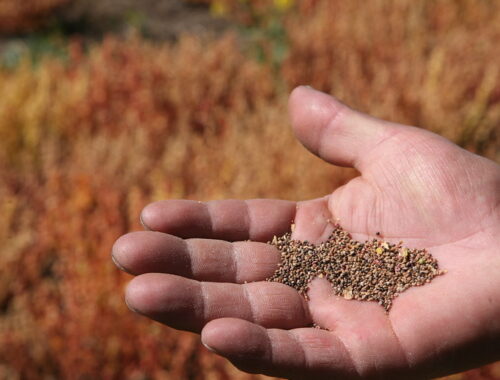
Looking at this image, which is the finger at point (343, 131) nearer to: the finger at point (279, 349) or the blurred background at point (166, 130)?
the blurred background at point (166, 130)

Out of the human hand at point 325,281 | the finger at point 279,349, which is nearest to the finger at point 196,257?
the human hand at point 325,281

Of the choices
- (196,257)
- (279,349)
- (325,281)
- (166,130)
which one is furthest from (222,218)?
(166,130)

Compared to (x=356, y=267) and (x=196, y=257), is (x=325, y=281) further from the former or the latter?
(x=196, y=257)

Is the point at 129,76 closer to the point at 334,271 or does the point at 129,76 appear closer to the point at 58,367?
the point at 58,367

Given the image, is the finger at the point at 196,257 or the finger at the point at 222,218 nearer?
the finger at the point at 196,257

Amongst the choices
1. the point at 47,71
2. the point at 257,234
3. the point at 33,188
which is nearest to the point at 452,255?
the point at 257,234

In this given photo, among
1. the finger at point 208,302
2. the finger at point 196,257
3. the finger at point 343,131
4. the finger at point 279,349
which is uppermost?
the finger at point 343,131
